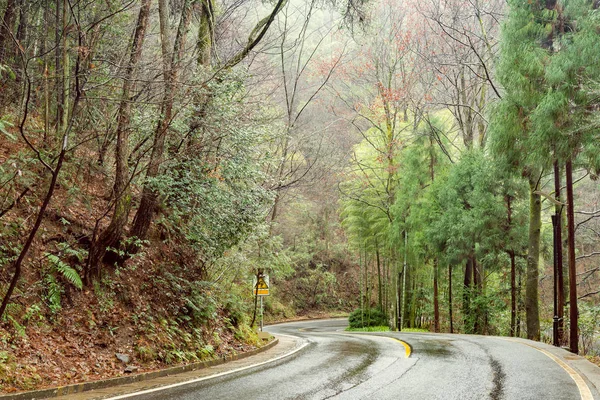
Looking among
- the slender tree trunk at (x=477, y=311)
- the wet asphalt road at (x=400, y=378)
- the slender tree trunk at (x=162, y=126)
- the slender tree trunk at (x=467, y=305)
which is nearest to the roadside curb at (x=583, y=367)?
the wet asphalt road at (x=400, y=378)

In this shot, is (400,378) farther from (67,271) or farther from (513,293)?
(513,293)

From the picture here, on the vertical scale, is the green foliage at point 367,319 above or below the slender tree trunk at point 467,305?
below

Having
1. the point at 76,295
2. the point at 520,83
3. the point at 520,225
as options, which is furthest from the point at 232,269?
the point at 520,225

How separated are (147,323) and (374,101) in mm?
23011

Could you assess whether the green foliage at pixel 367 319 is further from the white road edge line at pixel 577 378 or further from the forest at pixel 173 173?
the white road edge line at pixel 577 378

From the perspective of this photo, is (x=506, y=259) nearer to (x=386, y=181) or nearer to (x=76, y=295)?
(x=386, y=181)

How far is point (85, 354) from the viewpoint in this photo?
8883 millimetres

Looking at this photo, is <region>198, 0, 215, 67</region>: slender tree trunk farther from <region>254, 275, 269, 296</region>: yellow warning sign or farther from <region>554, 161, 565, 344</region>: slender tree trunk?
<region>554, 161, 565, 344</region>: slender tree trunk

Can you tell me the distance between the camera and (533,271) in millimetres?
18953

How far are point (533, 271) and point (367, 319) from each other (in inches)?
626

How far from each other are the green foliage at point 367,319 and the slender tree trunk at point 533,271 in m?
15.2

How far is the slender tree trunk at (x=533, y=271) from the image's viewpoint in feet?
61.7

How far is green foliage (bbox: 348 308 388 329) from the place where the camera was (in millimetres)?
33344

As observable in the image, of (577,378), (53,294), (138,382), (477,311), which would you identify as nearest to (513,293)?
(477,311)
